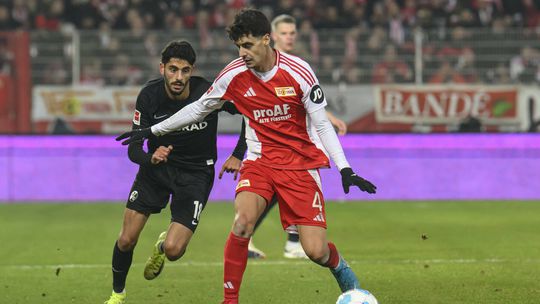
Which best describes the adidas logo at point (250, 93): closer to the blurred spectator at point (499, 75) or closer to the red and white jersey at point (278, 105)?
the red and white jersey at point (278, 105)

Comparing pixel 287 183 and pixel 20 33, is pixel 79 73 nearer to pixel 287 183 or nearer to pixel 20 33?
pixel 20 33

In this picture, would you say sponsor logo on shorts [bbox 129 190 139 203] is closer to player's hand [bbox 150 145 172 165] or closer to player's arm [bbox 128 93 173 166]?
player's arm [bbox 128 93 173 166]

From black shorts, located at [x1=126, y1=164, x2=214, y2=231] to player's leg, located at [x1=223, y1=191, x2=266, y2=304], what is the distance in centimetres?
79

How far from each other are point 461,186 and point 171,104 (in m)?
9.58

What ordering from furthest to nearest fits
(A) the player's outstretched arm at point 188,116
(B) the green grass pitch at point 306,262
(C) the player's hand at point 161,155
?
(B) the green grass pitch at point 306,262, (A) the player's outstretched arm at point 188,116, (C) the player's hand at point 161,155

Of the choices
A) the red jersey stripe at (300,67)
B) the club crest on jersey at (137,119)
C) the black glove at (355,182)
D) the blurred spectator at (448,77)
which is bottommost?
the blurred spectator at (448,77)

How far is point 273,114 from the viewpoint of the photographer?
680 centimetres

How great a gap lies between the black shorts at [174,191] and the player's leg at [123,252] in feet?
0.31

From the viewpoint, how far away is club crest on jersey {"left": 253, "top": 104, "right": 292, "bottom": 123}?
22.2 ft

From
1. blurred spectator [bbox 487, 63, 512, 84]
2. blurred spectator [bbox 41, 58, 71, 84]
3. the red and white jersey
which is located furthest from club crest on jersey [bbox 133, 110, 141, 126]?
blurred spectator [bbox 487, 63, 512, 84]

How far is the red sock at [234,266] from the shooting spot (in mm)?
6500

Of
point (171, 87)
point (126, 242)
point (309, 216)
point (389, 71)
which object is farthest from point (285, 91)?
point (389, 71)

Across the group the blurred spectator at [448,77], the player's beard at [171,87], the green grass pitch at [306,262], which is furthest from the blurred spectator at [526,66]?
the player's beard at [171,87]

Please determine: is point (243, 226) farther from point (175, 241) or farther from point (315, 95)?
point (315, 95)
